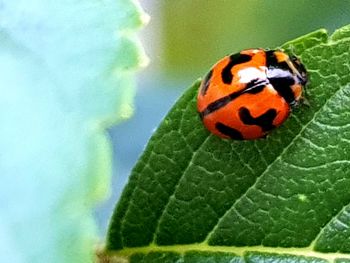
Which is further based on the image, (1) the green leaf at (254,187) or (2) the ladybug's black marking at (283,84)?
(2) the ladybug's black marking at (283,84)

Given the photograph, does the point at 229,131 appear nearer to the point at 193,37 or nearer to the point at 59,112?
the point at 59,112

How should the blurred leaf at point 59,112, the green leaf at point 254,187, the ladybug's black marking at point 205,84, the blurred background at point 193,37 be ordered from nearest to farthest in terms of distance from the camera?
the blurred leaf at point 59,112, the green leaf at point 254,187, the ladybug's black marking at point 205,84, the blurred background at point 193,37

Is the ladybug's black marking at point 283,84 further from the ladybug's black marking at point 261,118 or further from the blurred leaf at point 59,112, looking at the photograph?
A: the blurred leaf at point 59,112

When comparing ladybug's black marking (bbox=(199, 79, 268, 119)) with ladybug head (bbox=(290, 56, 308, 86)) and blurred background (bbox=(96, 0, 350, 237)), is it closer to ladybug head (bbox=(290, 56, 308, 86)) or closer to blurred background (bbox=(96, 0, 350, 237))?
ladybug head (bbox=(290, 56, 308, 86))

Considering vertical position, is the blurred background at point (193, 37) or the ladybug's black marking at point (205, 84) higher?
the blurred background at point (193, 37)

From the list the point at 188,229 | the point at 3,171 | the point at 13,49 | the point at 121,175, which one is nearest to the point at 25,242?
the point at 3,171

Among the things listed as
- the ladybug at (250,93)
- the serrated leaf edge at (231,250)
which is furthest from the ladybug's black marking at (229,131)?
the serrated leaf edge at (231,250)

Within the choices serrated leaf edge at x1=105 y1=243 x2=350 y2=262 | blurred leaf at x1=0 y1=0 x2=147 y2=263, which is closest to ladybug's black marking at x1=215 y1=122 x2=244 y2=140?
serrated leaf edge at x1=105 y1=243 x2=350 y2=262
